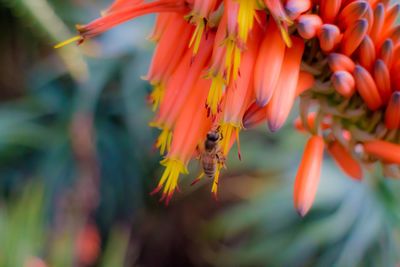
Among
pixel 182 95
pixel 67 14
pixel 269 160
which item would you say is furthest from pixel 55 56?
pixel 182 95

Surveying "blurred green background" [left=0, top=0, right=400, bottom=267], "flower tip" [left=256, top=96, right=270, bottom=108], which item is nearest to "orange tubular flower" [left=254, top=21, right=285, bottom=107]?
"flower tip" [left=256, top=96, right=270, bottom=108]

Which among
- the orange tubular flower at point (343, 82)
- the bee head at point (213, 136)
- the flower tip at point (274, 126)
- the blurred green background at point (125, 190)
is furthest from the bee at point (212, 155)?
the blurred green background at point (125, 190)

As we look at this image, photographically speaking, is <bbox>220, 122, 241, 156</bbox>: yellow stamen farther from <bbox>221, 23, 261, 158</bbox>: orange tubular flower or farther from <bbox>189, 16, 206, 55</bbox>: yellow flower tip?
<bbox>189, 16, 206, 55</bbox>: yellow flower tip

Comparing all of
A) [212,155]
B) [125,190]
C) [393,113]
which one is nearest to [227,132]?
[212,155]

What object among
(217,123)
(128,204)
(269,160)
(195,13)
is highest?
(195,13)

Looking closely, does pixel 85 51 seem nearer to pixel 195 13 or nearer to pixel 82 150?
pixel 82 150

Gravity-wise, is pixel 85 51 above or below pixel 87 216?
above

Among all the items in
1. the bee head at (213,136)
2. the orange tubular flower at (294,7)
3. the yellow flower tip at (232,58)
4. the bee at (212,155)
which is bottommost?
the bee at (212,155)

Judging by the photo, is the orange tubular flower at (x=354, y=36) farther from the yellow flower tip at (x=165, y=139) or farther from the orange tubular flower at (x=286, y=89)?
the yellow flower tip at (x=165, y=139)
